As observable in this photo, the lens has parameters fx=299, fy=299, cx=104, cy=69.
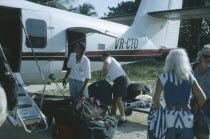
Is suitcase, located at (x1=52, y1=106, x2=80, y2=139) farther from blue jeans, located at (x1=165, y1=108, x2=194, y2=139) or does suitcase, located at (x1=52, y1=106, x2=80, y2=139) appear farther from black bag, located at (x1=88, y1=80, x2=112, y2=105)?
blue jeans, located at (x1=165, y1=108, x2=194, y2=139)

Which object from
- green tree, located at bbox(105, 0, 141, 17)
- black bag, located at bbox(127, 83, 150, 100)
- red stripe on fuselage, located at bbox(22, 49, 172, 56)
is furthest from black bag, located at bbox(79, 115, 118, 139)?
green tree, located at bbox(105, 0, 141, 17)

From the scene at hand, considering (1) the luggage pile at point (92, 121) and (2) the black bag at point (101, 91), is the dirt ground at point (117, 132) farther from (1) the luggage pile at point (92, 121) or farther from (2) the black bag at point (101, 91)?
(1) the luggage pile at point (92, 121)

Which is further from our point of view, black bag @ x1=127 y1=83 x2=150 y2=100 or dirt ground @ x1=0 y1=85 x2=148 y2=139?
black bag @ x1=127 y1=83 x2=150 y2=100

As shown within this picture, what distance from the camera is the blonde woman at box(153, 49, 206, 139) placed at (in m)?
3.31

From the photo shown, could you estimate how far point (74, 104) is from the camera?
15.6ft

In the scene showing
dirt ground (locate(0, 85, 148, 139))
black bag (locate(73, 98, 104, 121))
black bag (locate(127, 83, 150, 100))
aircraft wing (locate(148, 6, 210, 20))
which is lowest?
dirt ground (locate(0, 85, 148, 139))

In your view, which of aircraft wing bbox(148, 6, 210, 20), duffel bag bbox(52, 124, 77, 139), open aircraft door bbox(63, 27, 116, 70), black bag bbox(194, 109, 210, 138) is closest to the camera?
black bag bbox(194, 109, 210, 138)

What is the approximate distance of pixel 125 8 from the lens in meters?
41.6

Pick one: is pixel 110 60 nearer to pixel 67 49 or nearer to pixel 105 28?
pixel 67 49

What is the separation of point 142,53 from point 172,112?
6.63 metres

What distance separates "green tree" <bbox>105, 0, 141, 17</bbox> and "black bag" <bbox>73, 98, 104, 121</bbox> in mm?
34701

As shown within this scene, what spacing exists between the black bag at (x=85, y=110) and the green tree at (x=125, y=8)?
114 feet

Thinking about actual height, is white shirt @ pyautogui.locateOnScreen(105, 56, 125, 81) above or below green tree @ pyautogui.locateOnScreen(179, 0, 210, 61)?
below

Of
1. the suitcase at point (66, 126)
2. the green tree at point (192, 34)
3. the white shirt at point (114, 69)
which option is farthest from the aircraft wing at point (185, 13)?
the green tree at point (192, 34)
